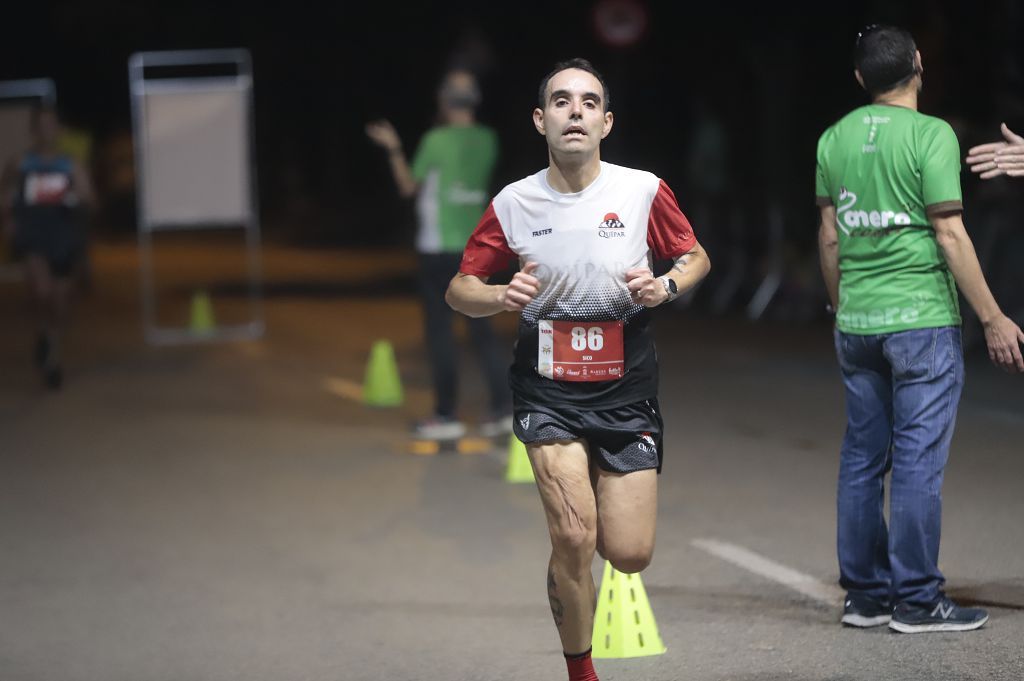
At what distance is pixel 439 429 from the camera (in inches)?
436

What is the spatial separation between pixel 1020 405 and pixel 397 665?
693 cm

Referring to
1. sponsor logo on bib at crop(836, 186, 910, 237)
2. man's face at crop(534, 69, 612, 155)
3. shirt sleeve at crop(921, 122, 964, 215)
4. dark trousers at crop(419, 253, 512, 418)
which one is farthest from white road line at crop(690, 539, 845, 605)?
dark trousers at crop(419, 253, 512, 418)

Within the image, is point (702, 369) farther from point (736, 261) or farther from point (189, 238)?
point (189, 238)

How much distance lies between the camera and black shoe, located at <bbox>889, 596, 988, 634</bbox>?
6164 millimetres

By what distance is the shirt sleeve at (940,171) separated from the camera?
5.95 metres

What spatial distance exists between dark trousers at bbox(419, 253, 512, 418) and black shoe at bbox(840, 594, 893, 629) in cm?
475

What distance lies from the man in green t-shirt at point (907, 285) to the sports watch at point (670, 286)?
3.73ft

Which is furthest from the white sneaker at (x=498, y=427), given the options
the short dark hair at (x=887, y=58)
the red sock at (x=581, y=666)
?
the red sock at (x=581, y=666)

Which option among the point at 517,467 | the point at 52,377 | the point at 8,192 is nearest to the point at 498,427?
the point at 517,467

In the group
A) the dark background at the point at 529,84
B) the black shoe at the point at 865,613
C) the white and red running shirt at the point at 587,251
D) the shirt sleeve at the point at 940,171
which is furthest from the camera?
the dark background at the point at 529,84

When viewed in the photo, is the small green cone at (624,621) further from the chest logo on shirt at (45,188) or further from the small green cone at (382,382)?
the chest logo on shirt at (45,188)

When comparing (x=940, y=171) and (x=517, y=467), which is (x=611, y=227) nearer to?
(x=940, y=171)

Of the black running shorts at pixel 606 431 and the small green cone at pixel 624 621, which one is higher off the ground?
the black running shorts at pixel 606 431

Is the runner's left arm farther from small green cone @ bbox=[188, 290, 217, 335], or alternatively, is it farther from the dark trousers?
the dark trousers
